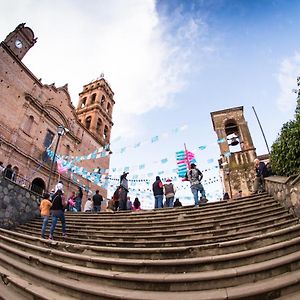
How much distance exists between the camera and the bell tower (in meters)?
26.7

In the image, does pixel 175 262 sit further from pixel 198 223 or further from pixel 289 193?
pixel 289 193

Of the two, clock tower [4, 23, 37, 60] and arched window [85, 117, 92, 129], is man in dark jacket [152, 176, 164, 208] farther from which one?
arched window [85, 117, 92, 129]

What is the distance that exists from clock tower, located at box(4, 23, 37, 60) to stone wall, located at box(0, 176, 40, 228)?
50.2 feet

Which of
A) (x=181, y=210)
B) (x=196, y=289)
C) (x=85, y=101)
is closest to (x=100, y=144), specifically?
(x=85, y=101)

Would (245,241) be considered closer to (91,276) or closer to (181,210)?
(91,276)

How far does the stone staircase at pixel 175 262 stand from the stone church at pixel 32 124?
10346 mm

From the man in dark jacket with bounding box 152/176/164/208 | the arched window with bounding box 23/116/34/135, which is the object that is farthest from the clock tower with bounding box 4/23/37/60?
the man in dark jacket with bounding box 152/176/164/208

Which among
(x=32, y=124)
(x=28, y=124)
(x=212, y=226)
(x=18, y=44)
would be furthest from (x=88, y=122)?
(x=212, y=226)

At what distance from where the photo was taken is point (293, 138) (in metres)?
5.79

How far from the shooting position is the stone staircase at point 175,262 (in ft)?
9.37

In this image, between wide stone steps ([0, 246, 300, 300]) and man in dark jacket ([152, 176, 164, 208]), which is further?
man in dark jacket ([152, 176, 164, 208])

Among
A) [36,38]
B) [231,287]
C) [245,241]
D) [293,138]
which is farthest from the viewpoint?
[36,38]

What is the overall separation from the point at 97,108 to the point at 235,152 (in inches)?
737

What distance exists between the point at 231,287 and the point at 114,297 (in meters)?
1.54
